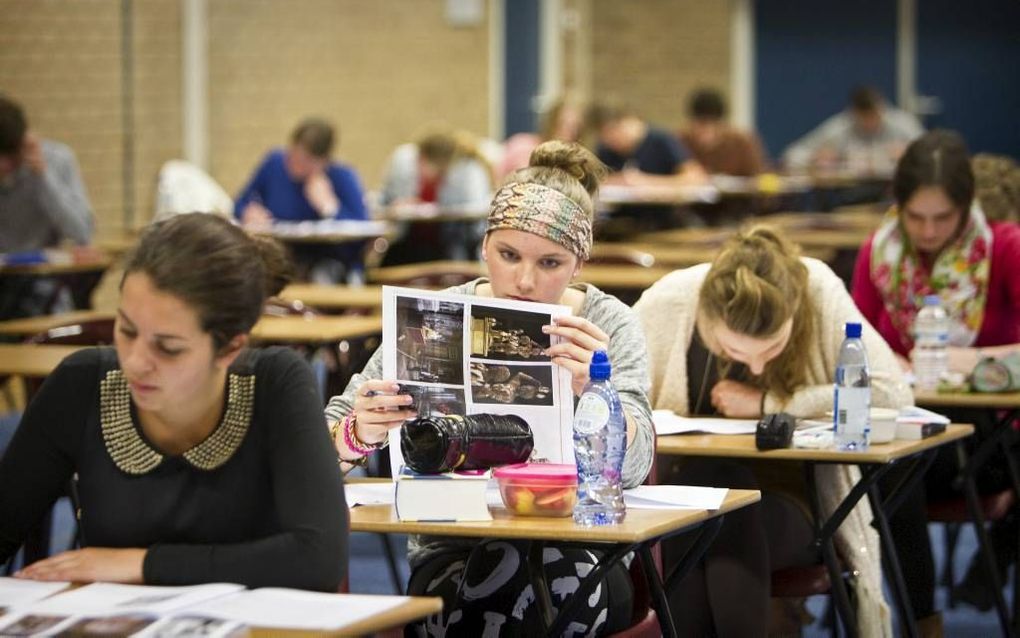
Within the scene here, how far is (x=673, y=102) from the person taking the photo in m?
17.4

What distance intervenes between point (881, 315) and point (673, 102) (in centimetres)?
1276

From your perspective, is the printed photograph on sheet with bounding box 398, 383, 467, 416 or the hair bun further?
the hair bun

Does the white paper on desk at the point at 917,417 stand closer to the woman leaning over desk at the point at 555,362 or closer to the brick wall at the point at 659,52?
the woman leaning over desk at the point at 555,362

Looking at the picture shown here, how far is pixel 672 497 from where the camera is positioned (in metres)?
2.91

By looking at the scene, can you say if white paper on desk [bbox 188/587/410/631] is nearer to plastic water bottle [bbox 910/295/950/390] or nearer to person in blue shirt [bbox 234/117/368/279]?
plastic water bottle [bbox 910/295/950/390]

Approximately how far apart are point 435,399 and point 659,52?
580 inches

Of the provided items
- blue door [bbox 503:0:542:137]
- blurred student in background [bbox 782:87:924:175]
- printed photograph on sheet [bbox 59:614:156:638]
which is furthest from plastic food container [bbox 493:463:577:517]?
blurred student in background [bbox 782:87:924:175]

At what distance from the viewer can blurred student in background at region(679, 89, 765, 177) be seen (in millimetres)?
13758

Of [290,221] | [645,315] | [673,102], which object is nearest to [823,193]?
[673,102]

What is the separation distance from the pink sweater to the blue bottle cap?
7.21ft

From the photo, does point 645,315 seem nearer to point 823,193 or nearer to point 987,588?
point 987,588

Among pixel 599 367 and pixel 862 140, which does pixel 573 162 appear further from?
pixel 862 140

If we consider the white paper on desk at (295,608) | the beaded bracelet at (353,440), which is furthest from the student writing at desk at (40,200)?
the white paper on desk at (295,608)

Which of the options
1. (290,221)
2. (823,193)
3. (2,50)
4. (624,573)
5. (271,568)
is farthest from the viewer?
(823,193)
